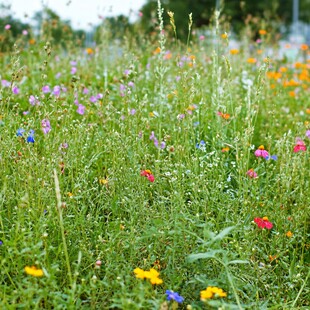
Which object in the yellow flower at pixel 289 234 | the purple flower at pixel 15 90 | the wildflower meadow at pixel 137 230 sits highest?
the purple flower at pixel 15 90

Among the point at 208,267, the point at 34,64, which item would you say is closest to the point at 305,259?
the point at 208,267

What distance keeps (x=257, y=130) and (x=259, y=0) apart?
28.9m

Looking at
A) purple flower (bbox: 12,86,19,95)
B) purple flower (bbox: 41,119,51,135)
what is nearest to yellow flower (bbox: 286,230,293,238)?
purple flower (bbox: 41,119,51,135)

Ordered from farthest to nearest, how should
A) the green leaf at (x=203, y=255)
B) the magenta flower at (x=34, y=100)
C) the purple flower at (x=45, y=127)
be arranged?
the magenta flower at (x=34, y=100)
the purple flower at (x=45, y=127)
the green leaf at (x=203, y=255)

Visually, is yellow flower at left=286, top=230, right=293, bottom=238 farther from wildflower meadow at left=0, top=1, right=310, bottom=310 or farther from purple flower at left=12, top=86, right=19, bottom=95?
purple flower at left=12, top=86, right=19, bottom=95

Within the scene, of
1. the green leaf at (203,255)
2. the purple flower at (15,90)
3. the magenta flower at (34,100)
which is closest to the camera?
the green leaf at (203,255)

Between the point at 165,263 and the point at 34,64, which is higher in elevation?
the point at 34,64

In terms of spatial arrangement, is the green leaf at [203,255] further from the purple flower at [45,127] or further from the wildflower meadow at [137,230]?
the purple flower at [45,127]

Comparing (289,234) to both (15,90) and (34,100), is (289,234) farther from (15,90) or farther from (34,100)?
(15,90)

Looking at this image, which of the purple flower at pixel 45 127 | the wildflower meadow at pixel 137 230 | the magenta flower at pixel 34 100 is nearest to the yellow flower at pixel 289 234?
the wildflower meadow at pixel 137 230

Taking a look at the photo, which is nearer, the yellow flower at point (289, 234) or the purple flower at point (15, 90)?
the yellow flower at point (289, 234)

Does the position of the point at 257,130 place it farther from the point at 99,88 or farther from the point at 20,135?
the point at 20,135

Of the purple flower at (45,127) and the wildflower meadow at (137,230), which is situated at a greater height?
the purple flower at (45,127)

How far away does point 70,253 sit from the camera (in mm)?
2545
